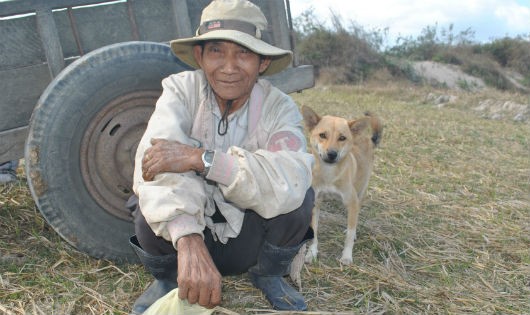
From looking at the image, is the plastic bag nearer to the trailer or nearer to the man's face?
the trailer

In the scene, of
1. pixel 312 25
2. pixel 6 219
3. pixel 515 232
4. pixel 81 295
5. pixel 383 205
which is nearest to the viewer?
pixel 81 295

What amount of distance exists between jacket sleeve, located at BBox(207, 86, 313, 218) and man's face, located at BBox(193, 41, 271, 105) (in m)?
0.41

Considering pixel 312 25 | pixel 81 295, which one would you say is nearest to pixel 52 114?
pixel 81 295

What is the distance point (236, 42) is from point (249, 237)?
1173 millimetres

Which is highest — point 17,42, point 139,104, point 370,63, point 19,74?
point 17,42

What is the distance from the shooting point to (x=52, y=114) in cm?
312

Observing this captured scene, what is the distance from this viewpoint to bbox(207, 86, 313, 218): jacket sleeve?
255cm

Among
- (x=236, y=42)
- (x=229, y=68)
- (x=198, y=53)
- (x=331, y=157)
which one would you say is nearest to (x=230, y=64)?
(x=229, y=68)

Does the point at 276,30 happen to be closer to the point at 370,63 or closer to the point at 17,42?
the point at 17,42

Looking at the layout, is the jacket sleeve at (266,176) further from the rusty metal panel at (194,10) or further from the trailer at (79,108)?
the rusty metal panel at (194,10)

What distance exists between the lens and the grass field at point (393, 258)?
3.18 meters

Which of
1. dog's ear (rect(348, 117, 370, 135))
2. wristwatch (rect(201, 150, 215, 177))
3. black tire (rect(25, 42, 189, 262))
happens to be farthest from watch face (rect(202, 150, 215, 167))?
dog's ear (rect(348, 117, 370, 135))

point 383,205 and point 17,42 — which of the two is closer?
point 17,42

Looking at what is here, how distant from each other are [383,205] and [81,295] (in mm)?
3572
